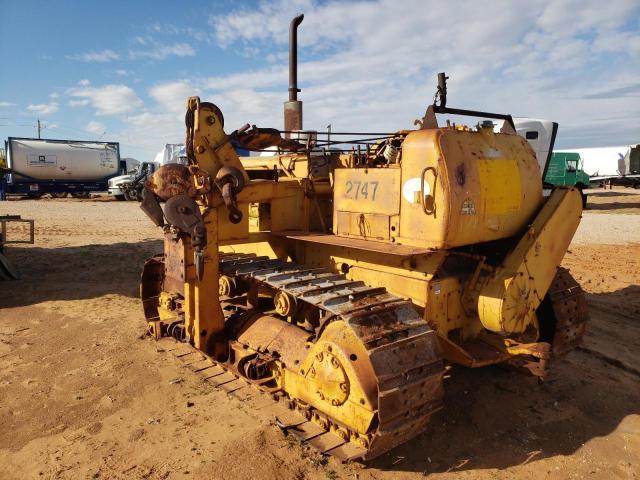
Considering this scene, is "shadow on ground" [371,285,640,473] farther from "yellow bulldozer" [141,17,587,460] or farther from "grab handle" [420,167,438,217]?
"grab handle" [420,167,438,217]

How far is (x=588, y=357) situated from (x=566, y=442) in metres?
2.22

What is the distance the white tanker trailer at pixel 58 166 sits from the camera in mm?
30580

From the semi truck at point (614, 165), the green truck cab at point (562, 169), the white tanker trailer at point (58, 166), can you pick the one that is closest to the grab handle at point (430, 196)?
the green truck cab at point (562, 169)

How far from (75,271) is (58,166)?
80.2ft

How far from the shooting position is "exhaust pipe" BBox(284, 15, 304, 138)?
24.7ft

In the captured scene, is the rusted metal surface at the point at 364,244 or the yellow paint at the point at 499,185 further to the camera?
the yellow paint at the point at 499,185

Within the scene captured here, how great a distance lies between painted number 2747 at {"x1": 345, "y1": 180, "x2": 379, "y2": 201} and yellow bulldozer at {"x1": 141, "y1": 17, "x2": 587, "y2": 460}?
0.06 ft

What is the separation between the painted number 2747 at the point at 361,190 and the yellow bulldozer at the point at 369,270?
0.02m

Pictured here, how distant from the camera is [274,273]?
4.88 metres

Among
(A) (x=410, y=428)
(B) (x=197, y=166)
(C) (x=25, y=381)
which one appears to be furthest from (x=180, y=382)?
(A) (x=410, y=428)

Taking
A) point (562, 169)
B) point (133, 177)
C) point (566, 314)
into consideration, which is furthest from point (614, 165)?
point (566, 314)

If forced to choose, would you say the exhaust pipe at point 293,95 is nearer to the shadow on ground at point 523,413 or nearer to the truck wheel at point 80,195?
the shadow on ground at point 523,413

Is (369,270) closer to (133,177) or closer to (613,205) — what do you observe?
(613,205)

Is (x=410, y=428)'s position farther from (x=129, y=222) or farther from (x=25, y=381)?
(x=129, y=222)
